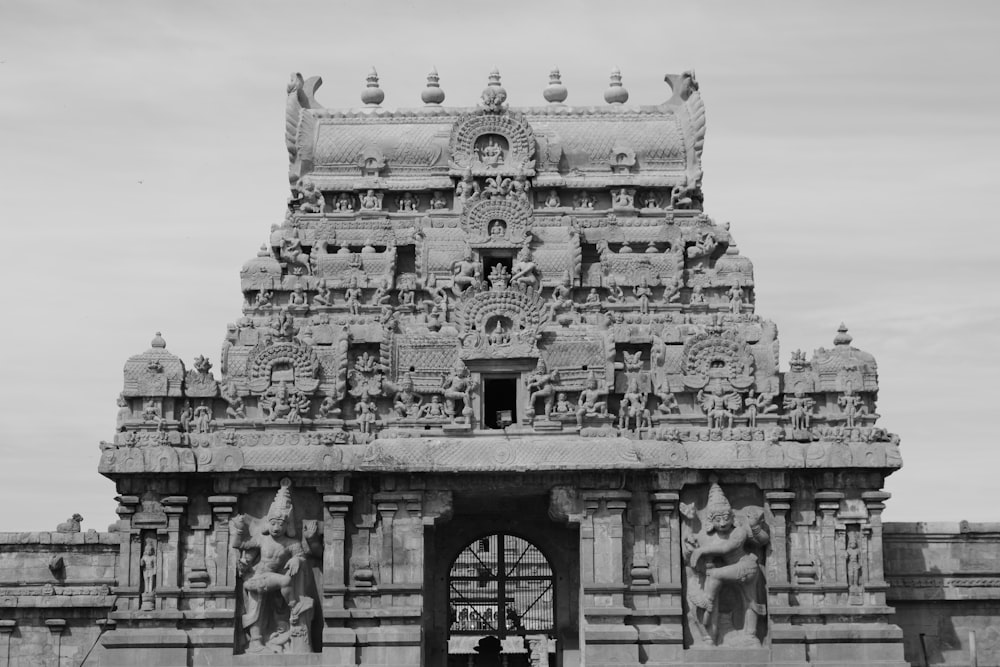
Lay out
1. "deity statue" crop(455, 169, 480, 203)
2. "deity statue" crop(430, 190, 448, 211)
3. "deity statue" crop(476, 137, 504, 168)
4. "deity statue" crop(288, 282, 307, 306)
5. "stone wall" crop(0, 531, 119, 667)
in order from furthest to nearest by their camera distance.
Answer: "deity statue" crop(430, 190, 448, 211) → "deity statue" crop(476, 137, 504, 168) → "deity statue" crop(455, 169, 480, 203) → "deity statue" crop(288, 282, 307, 306) → "stone wall" crop(0, 531, 119, 667)

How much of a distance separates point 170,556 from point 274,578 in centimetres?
212

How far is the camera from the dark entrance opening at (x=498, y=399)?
4003 centimetres

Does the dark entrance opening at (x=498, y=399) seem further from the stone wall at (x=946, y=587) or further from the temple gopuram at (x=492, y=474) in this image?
the stone wall at (x=946, y=587)

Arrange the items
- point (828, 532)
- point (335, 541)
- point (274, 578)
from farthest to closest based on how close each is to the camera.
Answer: point (828, 532)
point (335, 541)
point (274, 578)

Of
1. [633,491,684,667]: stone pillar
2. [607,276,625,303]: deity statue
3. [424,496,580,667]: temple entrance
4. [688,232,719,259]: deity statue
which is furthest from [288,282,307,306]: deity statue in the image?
[633,491,684,667]: stone pillar

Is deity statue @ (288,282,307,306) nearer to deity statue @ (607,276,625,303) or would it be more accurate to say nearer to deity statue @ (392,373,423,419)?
deity statue @ (392,373,423,419)

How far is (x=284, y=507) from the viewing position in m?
37.9

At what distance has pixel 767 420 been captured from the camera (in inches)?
1528

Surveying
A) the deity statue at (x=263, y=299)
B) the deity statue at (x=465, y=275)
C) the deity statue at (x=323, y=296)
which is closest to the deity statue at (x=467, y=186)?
the deity statue at (x=465, y=275)

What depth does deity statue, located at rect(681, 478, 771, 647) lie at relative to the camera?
37.7 meters

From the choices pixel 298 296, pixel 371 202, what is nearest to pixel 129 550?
pixel 298 296

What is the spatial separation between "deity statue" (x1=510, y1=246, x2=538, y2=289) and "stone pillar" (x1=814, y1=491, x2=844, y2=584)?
7.13 meters

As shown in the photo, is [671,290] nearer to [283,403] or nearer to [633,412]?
[633,412]

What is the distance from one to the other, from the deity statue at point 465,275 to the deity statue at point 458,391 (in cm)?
202
